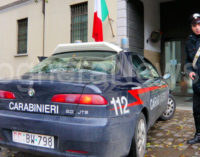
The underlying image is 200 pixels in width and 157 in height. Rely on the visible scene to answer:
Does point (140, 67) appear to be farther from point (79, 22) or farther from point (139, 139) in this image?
point (79, 22)

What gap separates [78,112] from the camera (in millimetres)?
2105

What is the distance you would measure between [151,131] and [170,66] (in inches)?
229

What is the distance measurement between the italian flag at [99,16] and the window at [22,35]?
542 cm

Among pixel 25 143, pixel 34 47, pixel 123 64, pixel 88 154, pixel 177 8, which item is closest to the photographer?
pixel 88 154

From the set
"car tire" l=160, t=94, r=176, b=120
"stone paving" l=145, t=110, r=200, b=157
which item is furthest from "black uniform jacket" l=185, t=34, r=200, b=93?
"car tire" l=160, t=94, r=176, b=120

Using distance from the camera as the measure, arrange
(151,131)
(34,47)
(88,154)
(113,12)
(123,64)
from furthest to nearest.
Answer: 1. (34,47)
2. (113,12)
3. (151,131)
4. (123,64)
5. (88,154)

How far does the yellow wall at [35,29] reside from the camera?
8841mm

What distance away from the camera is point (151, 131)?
13.9 feet

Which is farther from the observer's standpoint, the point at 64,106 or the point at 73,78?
the point at 73,78

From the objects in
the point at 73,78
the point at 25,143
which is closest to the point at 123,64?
the point at 73,78

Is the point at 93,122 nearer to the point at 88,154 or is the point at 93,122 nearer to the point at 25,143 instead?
the point at 88,154

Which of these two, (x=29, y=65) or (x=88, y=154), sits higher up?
(x=29, y=65)

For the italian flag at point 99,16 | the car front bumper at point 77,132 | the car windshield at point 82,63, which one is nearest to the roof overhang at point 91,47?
the car windshield at point 82,63

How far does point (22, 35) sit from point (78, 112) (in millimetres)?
10538
